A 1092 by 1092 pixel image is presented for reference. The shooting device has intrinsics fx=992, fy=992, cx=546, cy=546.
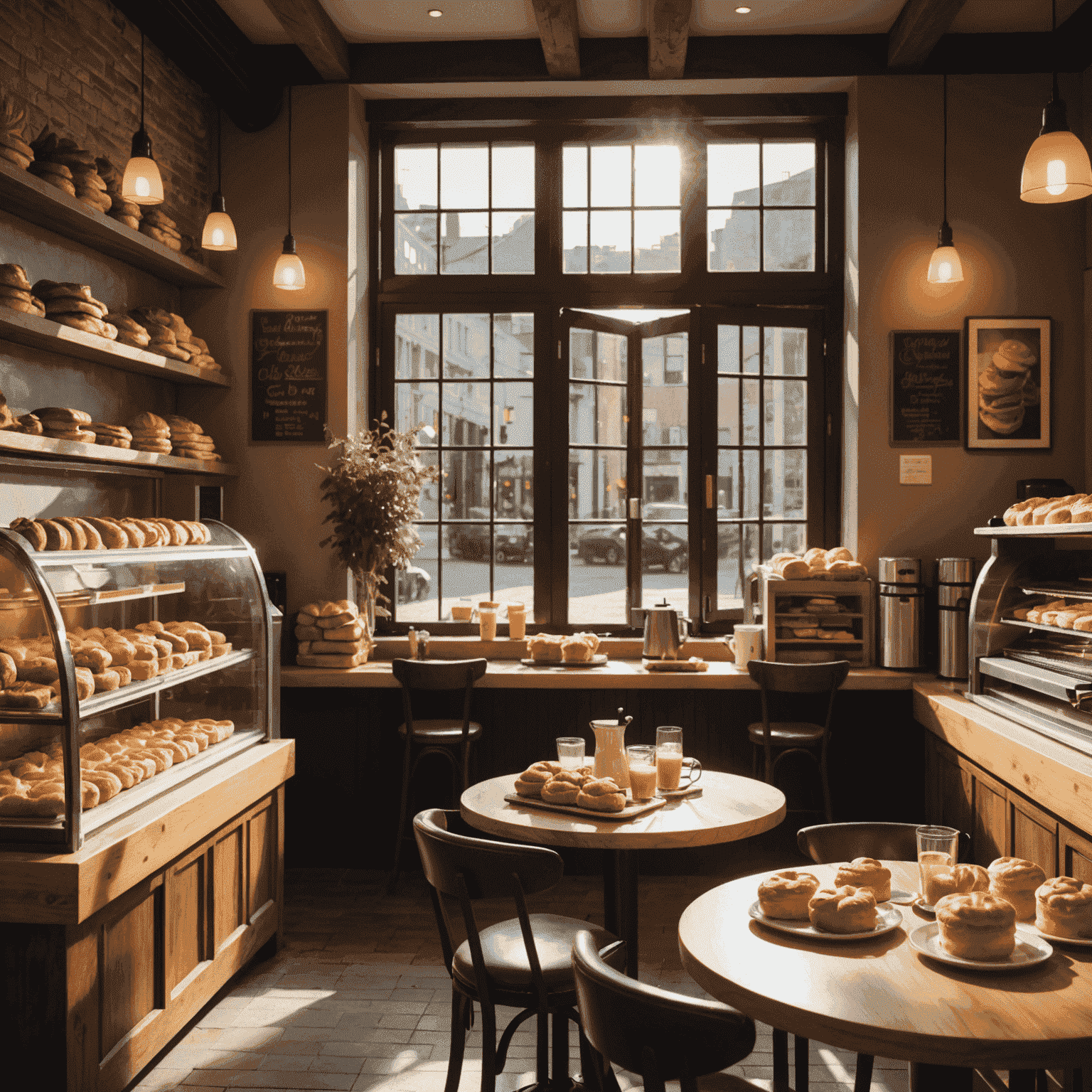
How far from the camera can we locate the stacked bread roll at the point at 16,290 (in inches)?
124

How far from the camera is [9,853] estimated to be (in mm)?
2414

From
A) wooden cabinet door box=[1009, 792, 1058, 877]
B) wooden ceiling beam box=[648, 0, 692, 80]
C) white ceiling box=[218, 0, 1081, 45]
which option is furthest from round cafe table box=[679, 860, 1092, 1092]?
white ceiling box=[218, 0, 1081, 45]

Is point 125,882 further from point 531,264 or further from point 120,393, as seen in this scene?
point 531,264

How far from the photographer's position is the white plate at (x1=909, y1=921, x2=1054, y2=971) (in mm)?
1642

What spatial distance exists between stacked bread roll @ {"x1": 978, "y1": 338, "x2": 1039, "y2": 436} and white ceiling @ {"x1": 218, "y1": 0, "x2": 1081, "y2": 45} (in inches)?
58.6

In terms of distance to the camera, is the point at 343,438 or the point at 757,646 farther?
the point at 343,438

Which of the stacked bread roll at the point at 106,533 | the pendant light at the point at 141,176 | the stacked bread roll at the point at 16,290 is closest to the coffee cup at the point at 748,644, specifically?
the stacked bread roll at the point at 106,533

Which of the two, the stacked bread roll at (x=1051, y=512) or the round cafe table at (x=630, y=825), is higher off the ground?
the stacked bread roll at (x=1051, y=512)

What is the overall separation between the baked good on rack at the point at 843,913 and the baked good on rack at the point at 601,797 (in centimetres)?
76

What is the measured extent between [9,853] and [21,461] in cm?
153

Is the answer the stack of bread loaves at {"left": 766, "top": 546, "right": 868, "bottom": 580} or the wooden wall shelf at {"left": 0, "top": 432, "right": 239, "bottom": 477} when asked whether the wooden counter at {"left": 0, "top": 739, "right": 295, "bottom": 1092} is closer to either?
the wooden wall shelf at {"left": 0, "top": 432, "right": 239, "bottom": 477}

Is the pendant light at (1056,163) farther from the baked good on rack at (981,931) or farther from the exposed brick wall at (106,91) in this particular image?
the exposed brick wall at (106,91)

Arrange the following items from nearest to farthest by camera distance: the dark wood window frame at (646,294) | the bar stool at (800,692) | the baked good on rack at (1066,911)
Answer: the baked good on rack at (1066,911)
the bar stool at (800,692)
the dark wood window frame at (646,294)

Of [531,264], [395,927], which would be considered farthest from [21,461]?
[531,264]
